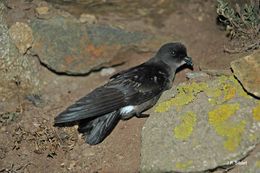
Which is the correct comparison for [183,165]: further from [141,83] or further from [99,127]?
[141,83]

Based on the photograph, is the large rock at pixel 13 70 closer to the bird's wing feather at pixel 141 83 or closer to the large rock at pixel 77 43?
the large rock at pixel 77 43

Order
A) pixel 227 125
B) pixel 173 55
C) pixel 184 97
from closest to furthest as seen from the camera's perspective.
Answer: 1. pixel 227 125
2. pixel 184 97
3. pixel 173 55

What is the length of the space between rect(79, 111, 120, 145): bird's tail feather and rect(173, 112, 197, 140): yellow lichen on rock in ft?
2.96

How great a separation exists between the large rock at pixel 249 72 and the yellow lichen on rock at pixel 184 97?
0.44 meters

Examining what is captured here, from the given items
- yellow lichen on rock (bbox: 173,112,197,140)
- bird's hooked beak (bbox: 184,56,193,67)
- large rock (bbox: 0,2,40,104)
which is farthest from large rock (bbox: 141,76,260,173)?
large rock (bbox: 0,2,40,104)

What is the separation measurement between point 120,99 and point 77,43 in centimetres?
125

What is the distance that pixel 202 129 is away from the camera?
4.75 meters

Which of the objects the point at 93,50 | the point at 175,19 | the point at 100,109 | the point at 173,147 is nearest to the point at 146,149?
the point at 173,147

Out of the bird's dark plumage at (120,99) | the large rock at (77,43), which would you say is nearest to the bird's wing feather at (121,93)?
the bird's dark plumage at (120,99)

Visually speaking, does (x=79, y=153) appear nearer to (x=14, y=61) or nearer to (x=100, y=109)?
(x=100, y=109)

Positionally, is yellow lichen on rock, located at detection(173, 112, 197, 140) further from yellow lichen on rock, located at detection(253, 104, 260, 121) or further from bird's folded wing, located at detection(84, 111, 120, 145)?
bird's folded wing, located at detection(84, 111, 120, 145)

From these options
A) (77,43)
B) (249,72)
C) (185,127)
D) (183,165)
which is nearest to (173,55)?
(77,43)

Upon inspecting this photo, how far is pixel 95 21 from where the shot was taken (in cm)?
645

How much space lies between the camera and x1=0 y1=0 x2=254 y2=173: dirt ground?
5121 millimetres
